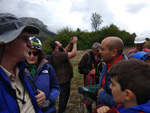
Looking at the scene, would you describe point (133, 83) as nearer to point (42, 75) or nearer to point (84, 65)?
point (42, 75)

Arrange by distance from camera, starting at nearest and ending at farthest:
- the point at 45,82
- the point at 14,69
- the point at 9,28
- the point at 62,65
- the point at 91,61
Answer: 1. the point at 9,28
2. the point at 14,69
3. the point at 45,82
4. the point at 62,65
5. the point at 91,61

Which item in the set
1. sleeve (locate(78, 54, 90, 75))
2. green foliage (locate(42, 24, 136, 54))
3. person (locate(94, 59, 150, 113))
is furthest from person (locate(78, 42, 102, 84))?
green foliage (locate(42, 24, 136, 54))

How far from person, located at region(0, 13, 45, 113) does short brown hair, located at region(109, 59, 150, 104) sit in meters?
0.96

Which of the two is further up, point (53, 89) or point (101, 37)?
point (101, 37)

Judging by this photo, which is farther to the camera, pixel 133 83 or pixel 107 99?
pixel 107 99

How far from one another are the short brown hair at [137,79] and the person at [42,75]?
118 cm

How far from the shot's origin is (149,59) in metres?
2.69

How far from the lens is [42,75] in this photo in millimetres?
1998

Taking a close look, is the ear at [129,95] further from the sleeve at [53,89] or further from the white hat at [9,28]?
the sleeve at [53,89]

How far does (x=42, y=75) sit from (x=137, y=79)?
140 cm

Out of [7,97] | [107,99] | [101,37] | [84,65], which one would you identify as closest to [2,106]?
[7,97]

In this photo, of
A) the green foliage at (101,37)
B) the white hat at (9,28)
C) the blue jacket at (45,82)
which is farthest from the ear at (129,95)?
the green foliage at (101,37)

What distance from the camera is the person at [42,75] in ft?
6.42

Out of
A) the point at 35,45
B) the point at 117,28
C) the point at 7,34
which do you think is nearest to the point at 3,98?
the point at 7,34
